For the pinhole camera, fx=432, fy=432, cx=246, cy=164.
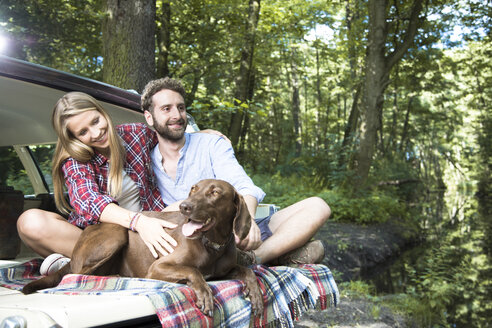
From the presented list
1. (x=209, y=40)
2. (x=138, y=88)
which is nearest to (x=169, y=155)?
(x=138, y=88)

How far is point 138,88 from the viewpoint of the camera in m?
5.98

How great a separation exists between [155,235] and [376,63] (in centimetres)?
1094

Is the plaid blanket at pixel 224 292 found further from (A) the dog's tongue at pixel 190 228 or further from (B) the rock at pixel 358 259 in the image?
(B) the rock at pixel 358 259

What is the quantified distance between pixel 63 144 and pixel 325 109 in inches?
892

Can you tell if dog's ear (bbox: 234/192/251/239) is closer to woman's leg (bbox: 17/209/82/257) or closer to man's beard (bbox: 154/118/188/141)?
man's beard (bbox: 154/118/188/141)

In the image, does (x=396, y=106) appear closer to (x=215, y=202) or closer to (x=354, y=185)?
(x=354, y=185)

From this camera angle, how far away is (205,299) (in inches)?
78.7

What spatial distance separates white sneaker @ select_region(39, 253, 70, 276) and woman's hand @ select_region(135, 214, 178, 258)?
2.38 feet

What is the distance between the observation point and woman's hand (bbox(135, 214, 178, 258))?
2377 mm

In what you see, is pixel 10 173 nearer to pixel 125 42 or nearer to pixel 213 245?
pixel 125 42

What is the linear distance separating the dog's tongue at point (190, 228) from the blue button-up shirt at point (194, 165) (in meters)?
1.15

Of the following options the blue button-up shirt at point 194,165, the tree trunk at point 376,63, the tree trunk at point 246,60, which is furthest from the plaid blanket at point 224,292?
the tree trunk at point 376,63

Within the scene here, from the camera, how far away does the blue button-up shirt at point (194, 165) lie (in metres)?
3.42

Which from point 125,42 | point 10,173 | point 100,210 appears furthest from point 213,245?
point 10,173
